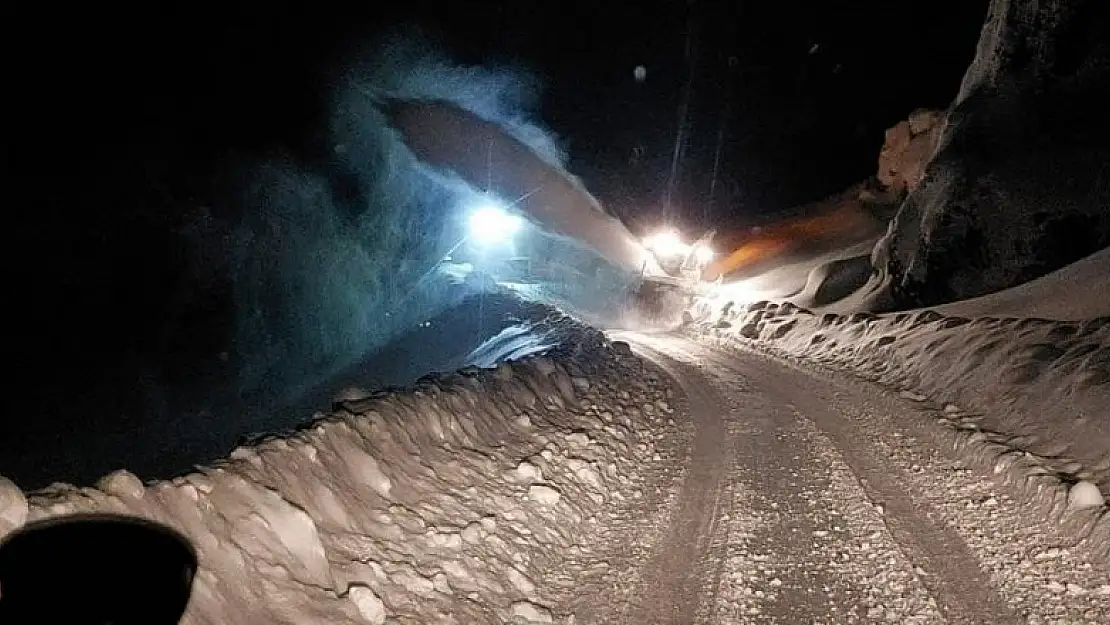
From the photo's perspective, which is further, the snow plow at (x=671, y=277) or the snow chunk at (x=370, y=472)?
the snow plow at (x=671, y=277)

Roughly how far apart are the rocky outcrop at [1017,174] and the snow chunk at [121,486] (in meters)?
18.9

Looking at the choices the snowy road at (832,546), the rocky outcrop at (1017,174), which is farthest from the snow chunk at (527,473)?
the rocky outcrop at (1017,174)

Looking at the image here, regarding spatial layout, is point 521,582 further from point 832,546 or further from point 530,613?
point 832,546

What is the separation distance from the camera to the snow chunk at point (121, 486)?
3.62 m

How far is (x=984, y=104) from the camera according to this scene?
21125mm

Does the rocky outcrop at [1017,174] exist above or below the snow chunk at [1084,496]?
above

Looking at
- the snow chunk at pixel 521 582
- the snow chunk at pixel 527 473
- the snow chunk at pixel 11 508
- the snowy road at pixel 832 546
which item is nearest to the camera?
the snow chunk at pixel 11 508

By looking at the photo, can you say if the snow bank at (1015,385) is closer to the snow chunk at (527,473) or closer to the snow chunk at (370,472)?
the snow chunk at (527,473)

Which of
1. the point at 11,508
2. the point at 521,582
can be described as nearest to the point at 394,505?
the point at 521,582

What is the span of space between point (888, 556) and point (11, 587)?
5214mm

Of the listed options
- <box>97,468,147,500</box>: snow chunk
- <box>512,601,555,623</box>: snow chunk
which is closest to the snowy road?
<box>512,601,555,623</box>: snow chunk

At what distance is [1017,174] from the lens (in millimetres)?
18312

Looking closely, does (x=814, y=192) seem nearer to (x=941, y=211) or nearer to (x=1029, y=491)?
(x=941, y=211)

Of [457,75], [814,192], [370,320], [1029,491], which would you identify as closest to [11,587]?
[1029,491]
